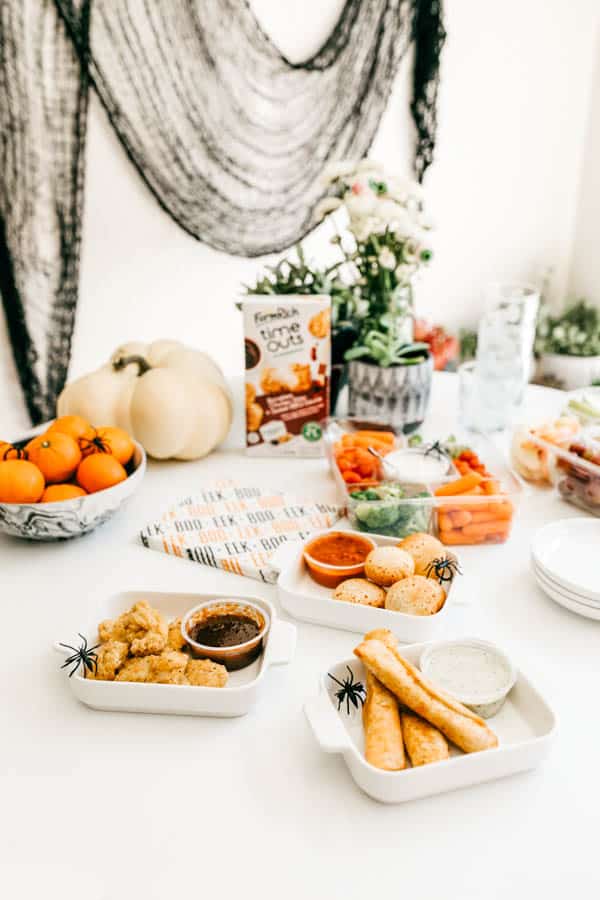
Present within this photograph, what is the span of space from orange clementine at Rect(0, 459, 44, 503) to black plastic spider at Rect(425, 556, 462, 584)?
1.85 feet

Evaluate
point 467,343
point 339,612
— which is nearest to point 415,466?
point 339,612

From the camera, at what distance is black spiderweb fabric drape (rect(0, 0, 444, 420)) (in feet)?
6.06

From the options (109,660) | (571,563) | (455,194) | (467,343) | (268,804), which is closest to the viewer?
(268,804)

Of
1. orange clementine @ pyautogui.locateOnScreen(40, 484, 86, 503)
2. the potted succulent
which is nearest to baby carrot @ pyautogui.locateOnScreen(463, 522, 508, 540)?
orange clementine @ pyautogui.locateOnScreen(40, 484, 86, 503)

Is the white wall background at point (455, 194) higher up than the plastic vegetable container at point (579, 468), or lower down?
higher up

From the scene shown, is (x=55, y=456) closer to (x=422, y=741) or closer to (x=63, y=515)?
(x=63, y=515)

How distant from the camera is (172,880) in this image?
1.98 ft

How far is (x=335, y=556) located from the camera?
3.21 feet

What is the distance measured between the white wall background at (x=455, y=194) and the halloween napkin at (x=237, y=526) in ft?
3.30

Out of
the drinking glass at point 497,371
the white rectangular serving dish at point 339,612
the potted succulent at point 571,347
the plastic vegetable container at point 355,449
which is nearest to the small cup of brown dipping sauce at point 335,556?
the white rectangular serving dish at point 339,612

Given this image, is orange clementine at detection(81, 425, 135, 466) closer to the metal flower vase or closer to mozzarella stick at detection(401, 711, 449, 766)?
the metal flower vase

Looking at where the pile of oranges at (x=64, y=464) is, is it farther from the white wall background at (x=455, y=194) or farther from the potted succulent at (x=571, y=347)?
the potted succulent at (x=571, y=347)

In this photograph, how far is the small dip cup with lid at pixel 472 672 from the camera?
729 mm

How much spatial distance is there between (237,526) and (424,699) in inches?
19.8
